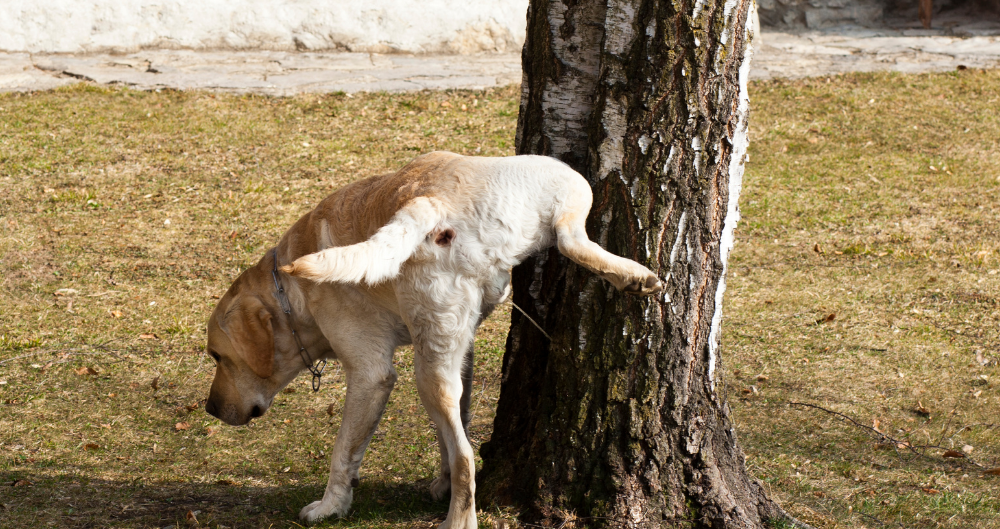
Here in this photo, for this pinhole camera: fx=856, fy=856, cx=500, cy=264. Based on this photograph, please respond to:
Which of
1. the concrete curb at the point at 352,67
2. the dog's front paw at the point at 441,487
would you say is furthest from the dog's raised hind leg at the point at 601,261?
the concrete curb at the point at 352,67

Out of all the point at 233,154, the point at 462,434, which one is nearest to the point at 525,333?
the point at 462,434

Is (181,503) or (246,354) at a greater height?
(246,354)

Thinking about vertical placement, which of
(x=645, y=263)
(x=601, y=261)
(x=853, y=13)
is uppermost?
(x=853, y=13)

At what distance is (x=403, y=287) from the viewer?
2.95 metres

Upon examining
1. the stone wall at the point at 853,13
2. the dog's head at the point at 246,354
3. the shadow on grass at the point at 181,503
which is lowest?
the shadow on grass at the point at 181,503

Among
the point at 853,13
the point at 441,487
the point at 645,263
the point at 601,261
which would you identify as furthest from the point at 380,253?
the point at 853,13

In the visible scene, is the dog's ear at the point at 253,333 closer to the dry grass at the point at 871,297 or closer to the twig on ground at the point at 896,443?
the dry grass at the point at 871,297

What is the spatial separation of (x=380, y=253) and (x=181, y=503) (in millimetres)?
1824

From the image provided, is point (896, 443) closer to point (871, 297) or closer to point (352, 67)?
point (871, 297)

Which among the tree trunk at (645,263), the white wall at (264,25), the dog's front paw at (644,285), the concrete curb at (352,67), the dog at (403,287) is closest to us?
the dog's front paw at (644,285)

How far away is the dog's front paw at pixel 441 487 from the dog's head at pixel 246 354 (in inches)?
32.0

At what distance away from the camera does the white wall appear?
33.9 feet

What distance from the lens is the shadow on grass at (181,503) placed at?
353cm

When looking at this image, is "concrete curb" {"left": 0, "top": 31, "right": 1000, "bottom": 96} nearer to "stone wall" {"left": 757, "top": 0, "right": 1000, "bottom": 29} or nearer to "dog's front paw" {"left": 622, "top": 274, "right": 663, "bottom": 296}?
"stone wall" {"left": 757, "top": 0, "right": 1000, "bottom": 29}
